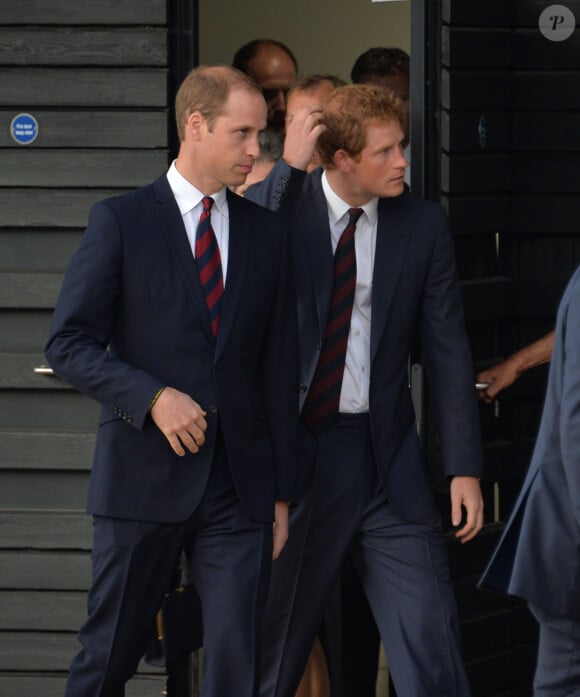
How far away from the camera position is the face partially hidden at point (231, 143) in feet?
14.4

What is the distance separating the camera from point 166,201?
444 centimetres

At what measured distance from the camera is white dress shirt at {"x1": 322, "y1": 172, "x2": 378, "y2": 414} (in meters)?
4.78

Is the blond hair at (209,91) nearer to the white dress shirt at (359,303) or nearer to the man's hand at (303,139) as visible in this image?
the man's hand at (303,139)

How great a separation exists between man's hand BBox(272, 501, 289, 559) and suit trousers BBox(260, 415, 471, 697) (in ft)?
0.79

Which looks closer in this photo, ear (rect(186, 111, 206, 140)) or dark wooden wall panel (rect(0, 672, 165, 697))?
ear (rect(186, 111, 206, 140))

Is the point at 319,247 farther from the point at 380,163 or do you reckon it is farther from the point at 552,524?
the point at 552,524

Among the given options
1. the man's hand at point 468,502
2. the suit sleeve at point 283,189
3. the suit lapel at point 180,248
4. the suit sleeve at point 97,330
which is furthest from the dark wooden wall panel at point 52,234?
the man's hand at point 468,502

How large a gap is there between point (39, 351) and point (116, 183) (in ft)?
2.00

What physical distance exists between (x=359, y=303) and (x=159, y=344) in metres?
0.72

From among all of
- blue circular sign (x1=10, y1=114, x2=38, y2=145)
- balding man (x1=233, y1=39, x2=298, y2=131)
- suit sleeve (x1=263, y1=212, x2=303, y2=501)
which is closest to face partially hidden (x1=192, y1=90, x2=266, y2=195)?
suit sleeve (x1=263, y1=212, x2=303, y2=501)

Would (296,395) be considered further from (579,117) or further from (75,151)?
(579,117)

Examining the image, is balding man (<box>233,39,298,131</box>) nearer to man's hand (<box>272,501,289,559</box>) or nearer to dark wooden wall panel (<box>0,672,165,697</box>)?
dark wooden wall panel (<box>0,672,165,697</box>)

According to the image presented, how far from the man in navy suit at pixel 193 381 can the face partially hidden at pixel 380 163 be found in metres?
0.43

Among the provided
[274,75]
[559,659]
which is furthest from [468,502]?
[274,75]
